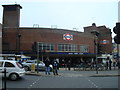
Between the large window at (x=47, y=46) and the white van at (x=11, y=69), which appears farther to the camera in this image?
the large window at (x=47, y=46)

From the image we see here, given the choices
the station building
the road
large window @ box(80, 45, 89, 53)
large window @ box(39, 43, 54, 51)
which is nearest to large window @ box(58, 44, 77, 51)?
the station building

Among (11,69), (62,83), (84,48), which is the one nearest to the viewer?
(62,83)

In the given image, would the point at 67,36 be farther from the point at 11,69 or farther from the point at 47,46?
the point at 11,69

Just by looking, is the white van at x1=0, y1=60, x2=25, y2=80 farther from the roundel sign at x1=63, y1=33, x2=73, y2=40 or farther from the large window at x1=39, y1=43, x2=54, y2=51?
the roundel sign at x1=63, y1=33, x2=73, y2=40

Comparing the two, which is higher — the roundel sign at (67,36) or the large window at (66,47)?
the roundel sign at (67,36)

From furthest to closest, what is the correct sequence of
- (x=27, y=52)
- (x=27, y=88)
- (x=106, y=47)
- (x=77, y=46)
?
(x=106, y=47) < (x=77, y=46) < (x=27, y=52) < (x=27, y=88)

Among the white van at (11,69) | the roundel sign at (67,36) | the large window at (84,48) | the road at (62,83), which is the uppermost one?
the roundel sign at (67,36)

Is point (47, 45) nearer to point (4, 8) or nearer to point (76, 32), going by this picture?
point (76, 32)

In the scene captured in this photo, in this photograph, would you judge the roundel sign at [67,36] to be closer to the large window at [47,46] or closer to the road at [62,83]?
the large window at [47,46]

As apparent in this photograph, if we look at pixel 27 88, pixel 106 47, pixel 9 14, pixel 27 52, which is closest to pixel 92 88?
pixel 27 88

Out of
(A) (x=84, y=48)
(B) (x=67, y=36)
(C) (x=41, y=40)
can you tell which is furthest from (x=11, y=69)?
(A) (x=84, y=48)

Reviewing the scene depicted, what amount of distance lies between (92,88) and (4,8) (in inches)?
2162

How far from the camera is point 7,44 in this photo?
5478 centimetres

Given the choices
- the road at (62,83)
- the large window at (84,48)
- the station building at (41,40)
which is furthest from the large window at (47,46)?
the road at (62,83)
